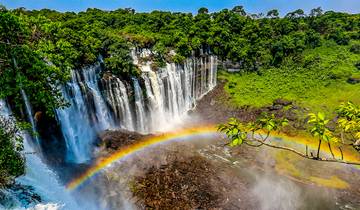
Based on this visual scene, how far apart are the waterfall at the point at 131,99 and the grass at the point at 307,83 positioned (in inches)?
171

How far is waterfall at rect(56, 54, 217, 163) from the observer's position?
94.2ft

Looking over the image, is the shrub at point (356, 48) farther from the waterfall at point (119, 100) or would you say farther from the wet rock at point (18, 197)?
the wet rock at point (18, 197)

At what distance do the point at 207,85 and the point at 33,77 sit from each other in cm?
3276

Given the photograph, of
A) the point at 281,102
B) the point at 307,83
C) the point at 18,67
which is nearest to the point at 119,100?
A: the point at 281,102

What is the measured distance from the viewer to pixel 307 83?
4547 centimetres

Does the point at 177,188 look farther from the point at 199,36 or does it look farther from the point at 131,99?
the point at 199,36

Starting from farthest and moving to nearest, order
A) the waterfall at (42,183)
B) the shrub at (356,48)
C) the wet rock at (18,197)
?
1. the shrub at (356,48)
2. the waterfall at (42,183)
3. the wet rock at (18,197)

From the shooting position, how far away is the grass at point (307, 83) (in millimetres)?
42219

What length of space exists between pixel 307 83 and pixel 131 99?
76.7ft

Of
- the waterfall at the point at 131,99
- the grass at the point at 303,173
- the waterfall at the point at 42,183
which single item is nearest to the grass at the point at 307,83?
the waterfall at the point at 131,99

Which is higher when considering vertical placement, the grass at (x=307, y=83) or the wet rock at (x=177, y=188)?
the grass at (x=307, y=83)

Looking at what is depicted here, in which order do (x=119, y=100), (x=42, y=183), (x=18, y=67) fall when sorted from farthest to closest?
1. (x=119, y=100)
2. (x=42, y=183)
3. (x=18, y=67)

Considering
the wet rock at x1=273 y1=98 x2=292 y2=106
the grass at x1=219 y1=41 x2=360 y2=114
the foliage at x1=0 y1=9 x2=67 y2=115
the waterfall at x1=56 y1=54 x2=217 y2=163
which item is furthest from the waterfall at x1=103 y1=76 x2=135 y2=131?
the foliage at x1=0 y1=9 x2=67 y2=115

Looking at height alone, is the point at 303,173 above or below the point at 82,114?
below
